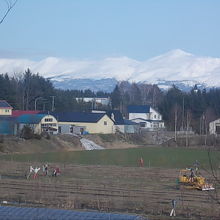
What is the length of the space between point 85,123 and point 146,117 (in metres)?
17.8

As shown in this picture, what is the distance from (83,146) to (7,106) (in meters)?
11.4

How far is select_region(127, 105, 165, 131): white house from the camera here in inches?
2458

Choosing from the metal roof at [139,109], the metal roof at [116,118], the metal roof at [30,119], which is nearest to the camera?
the metal roof at [30,119]

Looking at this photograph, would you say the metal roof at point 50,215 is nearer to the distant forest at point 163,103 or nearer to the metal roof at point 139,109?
the distant forest at point 163,103

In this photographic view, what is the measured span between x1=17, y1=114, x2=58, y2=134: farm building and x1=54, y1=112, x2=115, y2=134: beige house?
104 inches

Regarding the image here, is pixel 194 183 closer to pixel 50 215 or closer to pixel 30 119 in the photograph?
pixel 50 215

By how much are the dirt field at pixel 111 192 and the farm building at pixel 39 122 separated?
20.2 metres

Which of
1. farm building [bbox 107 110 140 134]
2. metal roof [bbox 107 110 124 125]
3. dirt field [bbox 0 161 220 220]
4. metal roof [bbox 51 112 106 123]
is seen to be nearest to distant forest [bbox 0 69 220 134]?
farm building [bbox 107 110 140 134]

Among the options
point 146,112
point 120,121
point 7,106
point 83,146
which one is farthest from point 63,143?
point 146,112

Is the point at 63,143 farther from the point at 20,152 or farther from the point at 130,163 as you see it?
the point at 130,163

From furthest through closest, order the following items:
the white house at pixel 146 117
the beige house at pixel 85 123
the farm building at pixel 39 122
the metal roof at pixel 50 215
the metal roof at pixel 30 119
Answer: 1. the white house at pixel 146 117
2. the beige house at pixel 85 123
3. the metal roof at pixel 30 119
4. the farm building at pixel 39 122
5. the metal roof at pixel 50 215

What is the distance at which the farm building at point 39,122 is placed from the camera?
43938mm

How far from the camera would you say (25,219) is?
8648 mm

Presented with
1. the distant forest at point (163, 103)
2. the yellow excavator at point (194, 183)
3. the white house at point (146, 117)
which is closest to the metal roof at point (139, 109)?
the white house at point (146, 117)
